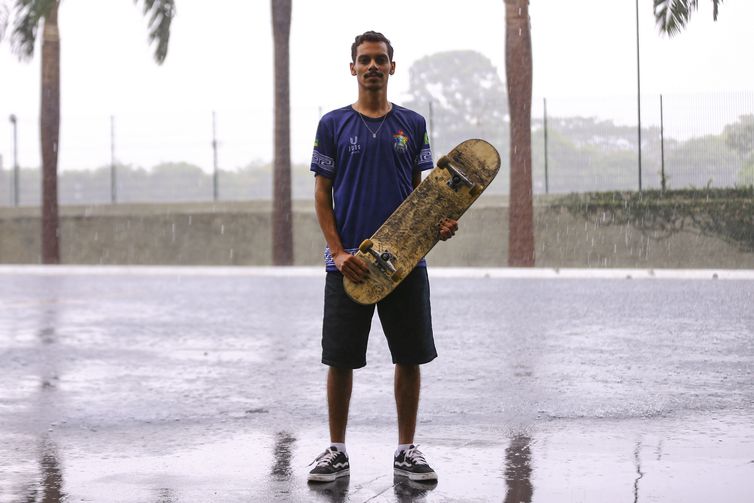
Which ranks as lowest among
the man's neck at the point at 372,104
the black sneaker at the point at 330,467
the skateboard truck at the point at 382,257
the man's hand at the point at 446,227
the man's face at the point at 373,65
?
the black sneaker at the point at 330,467

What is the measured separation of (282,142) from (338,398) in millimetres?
21213

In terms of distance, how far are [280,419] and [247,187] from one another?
25.9 metres

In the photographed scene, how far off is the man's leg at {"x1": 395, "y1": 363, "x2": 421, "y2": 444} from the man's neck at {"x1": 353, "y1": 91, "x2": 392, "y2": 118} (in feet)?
3.63

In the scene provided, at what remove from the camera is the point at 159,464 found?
586 cm

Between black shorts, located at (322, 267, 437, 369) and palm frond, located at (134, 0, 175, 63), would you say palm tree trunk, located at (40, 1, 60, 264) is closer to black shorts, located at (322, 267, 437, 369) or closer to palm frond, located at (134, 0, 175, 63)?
palm frond, located at (134, 0, 175, 63)

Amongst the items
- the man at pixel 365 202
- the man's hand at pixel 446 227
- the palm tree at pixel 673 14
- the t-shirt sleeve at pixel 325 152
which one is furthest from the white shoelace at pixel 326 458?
the palm tree at pixel 673 14

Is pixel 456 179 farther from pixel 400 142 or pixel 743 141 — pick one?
pixel 743 141

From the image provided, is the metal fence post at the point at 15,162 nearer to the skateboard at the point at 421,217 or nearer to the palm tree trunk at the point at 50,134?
the palm tree trunk at the point at 50,134

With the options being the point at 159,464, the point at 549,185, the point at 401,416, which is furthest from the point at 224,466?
the point at 549,185

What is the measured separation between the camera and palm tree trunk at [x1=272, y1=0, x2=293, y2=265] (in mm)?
26328

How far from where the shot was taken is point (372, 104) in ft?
17.7

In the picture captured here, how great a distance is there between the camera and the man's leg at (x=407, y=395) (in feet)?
18.0

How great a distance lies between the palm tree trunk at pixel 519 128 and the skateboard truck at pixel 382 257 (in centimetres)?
1914

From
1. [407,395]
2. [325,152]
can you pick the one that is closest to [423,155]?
[325,152]
